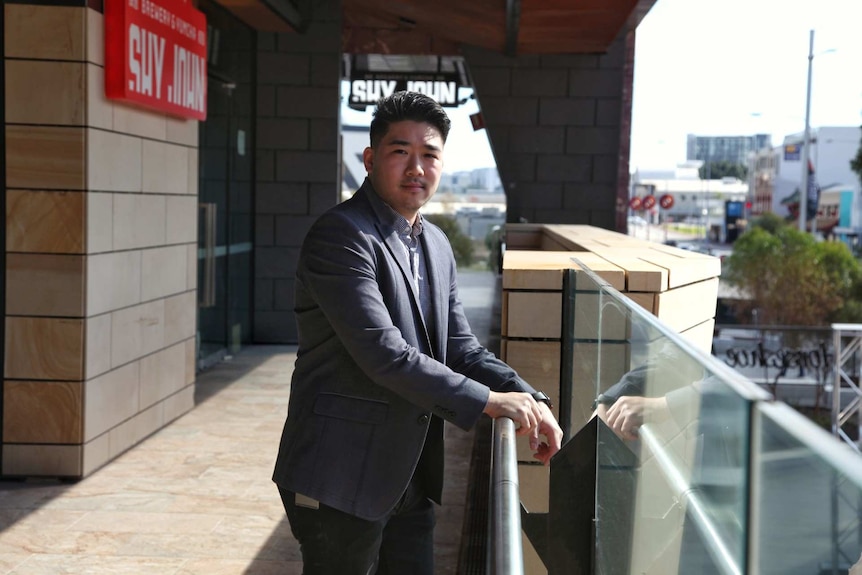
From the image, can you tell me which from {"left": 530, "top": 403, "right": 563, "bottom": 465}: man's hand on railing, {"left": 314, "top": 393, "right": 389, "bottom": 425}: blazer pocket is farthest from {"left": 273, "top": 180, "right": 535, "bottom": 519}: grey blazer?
{"left": 530, "top": 403, "right": 563, "bottom": 465}: man's hand on railing

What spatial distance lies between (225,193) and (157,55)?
12.5ft

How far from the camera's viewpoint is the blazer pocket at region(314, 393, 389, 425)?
2.11 meters

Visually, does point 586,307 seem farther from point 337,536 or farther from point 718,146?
point 718,146

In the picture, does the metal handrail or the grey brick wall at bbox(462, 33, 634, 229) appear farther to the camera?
the grey brick wall at bbox(462, 33, 634, 229)

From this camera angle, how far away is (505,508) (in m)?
1.45

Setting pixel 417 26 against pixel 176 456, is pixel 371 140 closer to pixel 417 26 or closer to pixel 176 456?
pixel 176 456

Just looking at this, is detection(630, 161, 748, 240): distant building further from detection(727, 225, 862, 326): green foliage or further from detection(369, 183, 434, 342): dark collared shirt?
detection(369, 183, 434, 342): dark collared shirt

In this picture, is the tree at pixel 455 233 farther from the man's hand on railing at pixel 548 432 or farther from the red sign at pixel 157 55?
the man's hand on railing at pixel 548 432

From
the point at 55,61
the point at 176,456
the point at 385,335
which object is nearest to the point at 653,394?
the point at 385,335

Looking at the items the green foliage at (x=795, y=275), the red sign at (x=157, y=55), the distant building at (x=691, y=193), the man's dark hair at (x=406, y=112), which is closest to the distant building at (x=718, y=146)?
the distant building at (x=691, y=193)

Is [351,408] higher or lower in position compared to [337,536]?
higher

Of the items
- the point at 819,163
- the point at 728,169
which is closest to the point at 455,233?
the point at 819,163

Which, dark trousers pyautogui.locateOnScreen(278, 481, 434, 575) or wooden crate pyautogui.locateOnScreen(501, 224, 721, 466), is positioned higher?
wooden crate pyautogui.locateOnScreen(501, 224, 721, 466)

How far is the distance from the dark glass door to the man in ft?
21.3
